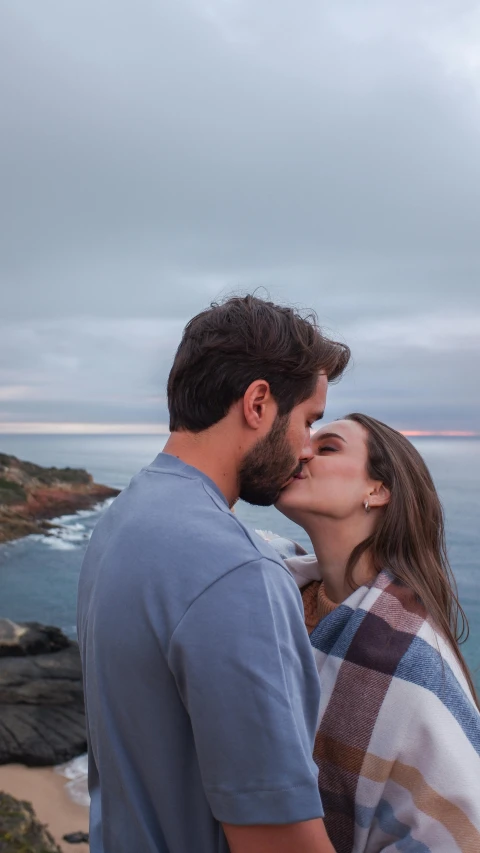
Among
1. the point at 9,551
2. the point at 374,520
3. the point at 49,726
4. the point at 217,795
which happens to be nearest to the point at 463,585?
the point at 9,551

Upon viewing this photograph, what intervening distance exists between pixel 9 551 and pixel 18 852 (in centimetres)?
1472

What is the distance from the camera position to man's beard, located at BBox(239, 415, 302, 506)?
220cm

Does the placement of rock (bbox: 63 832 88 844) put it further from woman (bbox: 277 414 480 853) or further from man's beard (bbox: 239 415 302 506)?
man's beard (bbox: 239 415 302 506)

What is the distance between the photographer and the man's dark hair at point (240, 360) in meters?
2.21

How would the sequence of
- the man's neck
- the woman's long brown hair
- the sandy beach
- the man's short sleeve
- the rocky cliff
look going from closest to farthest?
the man's short sleeve
the man's neck
the woman's long brown hair
the sandy beach
the rocky cliff

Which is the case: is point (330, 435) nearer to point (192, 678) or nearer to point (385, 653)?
point (385, 653)

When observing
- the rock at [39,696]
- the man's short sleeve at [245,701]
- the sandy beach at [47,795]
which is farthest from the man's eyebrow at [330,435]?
the rock at [39,696]

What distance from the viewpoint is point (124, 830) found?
6.30 feet

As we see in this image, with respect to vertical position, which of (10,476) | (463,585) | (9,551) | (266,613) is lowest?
(463,585)

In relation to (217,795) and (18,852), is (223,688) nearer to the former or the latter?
(217,795)

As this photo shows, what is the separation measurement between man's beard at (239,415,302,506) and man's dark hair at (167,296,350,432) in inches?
2.5

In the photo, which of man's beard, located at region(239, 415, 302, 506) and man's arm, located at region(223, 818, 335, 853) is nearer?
man's arm, located at region(223, 818, 335, 853)

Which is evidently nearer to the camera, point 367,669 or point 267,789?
point 267,789

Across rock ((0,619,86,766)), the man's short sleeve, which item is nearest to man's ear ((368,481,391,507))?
the man's short sleeve
